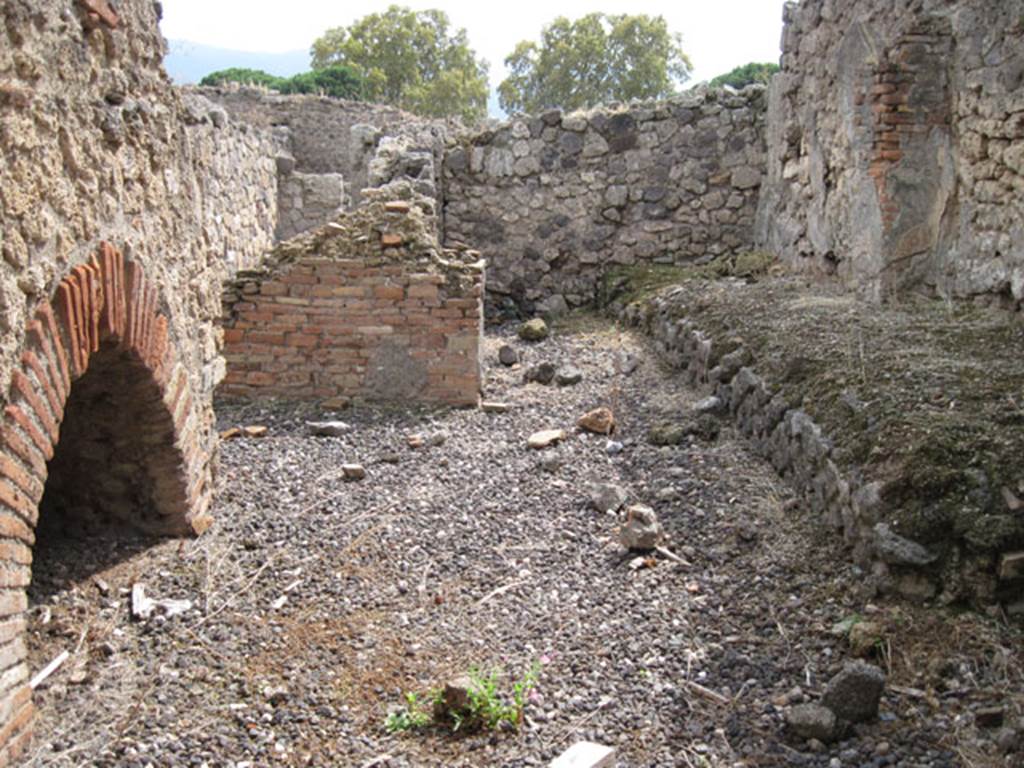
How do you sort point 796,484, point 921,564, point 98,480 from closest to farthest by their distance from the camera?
point 921,564 < point 98,480 < point 796,484

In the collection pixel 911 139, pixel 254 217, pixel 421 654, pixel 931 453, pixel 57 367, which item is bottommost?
pixel 421 654

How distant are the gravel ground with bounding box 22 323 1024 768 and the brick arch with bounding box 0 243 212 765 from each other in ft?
0.72

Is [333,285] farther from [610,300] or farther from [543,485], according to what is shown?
[610,300]

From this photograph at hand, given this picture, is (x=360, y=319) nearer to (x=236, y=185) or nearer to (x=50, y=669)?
(x=236, y=185)

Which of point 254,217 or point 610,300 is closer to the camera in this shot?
point 254,217

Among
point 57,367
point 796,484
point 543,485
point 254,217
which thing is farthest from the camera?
point 254,217

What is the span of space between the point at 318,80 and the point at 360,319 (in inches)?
1146

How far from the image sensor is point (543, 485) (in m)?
5.37

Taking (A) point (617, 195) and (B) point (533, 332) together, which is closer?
(B) point (533, 332)

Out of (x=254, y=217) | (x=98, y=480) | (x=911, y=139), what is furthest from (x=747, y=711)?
(x=254, y=217)

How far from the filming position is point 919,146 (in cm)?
687

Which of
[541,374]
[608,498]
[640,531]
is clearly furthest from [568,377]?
[640,531]

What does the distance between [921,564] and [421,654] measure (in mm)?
1908

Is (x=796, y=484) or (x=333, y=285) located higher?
(x=333, y=285)
